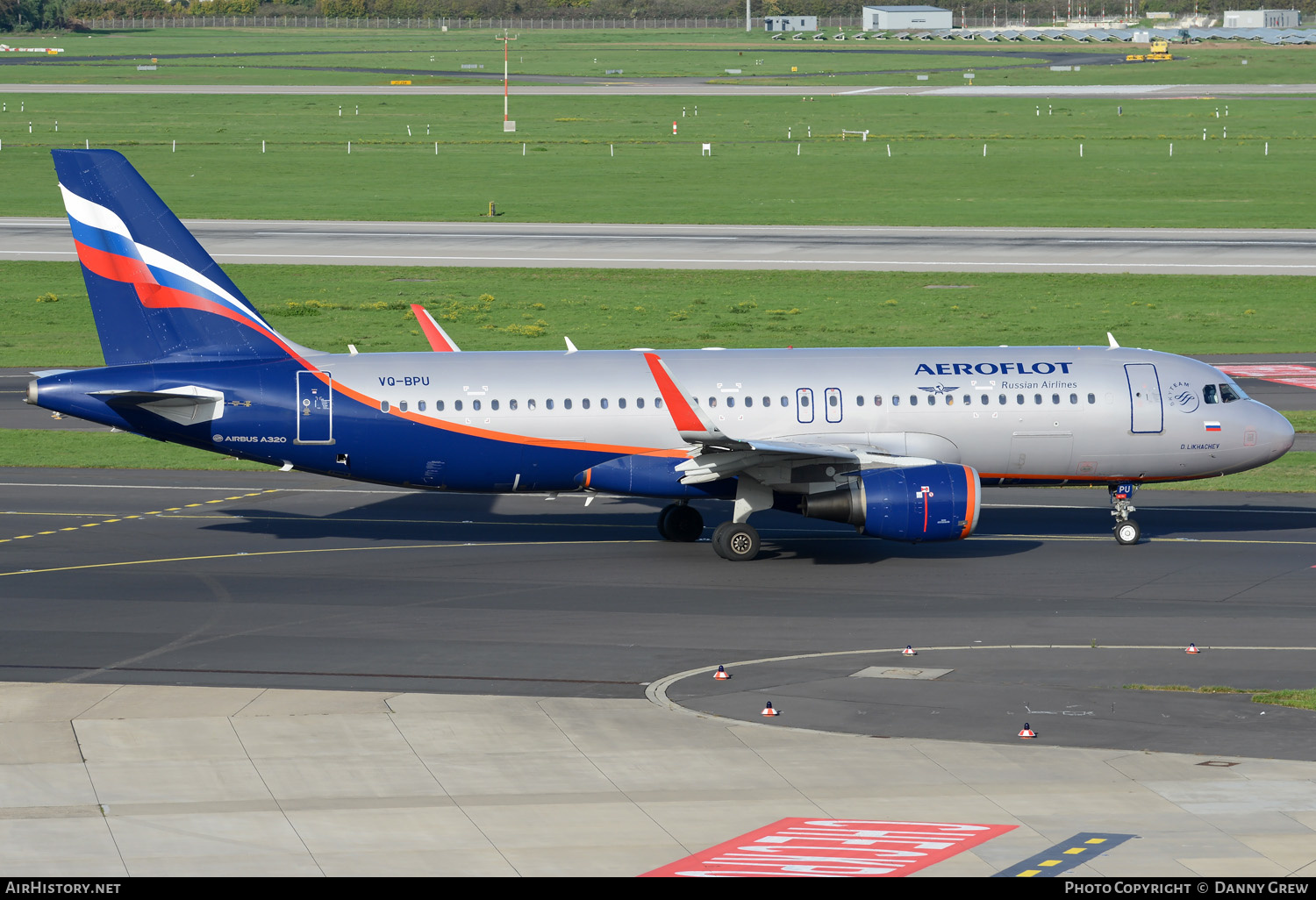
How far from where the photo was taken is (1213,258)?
86125mm

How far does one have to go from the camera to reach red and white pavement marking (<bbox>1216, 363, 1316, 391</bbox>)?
196 ft

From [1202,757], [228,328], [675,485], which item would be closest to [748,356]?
[675,485]

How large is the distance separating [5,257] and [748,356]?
64.6 metres

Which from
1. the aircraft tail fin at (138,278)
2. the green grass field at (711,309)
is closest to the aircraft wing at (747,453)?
the aircraft tail fin at (138,278)

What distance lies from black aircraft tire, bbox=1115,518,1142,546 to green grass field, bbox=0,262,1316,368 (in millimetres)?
26542

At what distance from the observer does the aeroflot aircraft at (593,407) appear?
37.3 metres

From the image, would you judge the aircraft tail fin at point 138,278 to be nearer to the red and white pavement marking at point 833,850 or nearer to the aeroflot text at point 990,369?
the aeroflot text at point 990,369
